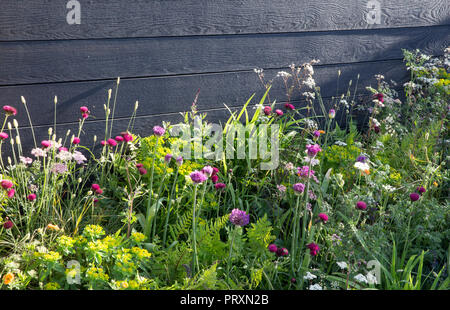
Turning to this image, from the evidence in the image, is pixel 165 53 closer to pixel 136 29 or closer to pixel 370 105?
pixel 136 29

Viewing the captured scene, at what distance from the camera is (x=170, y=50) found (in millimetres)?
2779

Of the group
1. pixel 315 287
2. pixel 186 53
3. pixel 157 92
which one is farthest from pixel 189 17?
pixel 315 287

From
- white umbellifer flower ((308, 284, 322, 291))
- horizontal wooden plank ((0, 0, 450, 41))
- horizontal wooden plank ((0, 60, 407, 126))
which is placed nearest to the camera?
white umbellifer flower ((308, 284, 322, 291))

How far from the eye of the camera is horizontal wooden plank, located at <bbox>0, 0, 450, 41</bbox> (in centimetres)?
230

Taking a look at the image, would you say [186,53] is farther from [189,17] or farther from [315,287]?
[315,287]

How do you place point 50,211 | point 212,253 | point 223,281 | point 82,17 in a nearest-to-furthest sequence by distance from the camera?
point 223,281
point 212,253
point 50,211
point 82,17

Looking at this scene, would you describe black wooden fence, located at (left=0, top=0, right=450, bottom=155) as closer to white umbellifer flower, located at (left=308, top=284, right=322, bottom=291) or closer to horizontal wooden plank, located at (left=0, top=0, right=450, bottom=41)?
horizontal wooden plank, located at (left=0, top=0, right=450, bottom=41)

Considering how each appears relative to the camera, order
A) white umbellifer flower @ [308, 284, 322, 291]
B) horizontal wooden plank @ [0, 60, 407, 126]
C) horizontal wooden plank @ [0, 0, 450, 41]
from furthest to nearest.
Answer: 1. horizontal wooden plank @ [0, 60, 407, 126]
2. horizontal wooden plank @ [0, 0, 450, 41]
3. white umbellifer flower @ [308, 284, 322, 291]

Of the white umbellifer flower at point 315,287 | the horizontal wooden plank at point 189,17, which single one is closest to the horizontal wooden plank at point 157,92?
the horizontal wooden plank at point 189,17

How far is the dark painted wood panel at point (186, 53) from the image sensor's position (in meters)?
2.37

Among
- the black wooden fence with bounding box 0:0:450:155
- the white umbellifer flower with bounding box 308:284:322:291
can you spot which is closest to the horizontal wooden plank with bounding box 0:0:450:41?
the black wooden fence with bounding box 0:0:450:155

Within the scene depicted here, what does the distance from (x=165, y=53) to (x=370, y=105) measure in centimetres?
193
